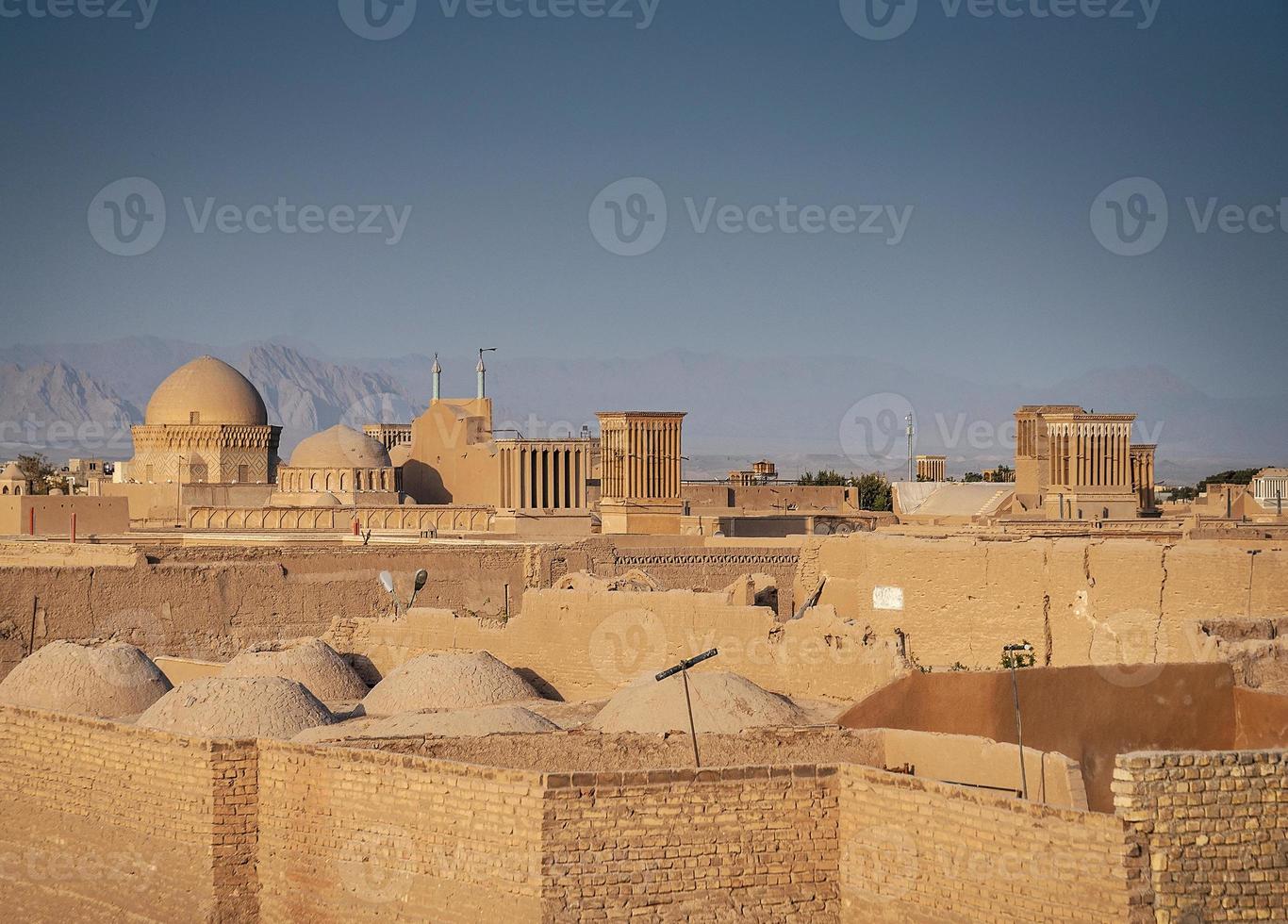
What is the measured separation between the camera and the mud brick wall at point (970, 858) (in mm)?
10117

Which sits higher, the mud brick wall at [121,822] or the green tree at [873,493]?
the green tree at [873,493]

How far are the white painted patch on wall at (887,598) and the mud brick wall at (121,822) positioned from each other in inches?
302

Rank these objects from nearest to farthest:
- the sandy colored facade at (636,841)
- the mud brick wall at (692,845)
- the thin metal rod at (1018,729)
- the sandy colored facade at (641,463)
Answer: the sandy colored facade at (636,841) < the mud brick wall at (692,845) < the thin metal rod at (1018,729) < the sandy colored facade at (641,463)

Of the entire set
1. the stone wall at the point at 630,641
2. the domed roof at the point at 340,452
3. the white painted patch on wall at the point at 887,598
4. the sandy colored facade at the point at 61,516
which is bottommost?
the stone wall at the point at 630,641

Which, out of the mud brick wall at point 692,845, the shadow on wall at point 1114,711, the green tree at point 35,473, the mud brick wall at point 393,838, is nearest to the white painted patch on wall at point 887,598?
the shadow on wall at point 1114,711

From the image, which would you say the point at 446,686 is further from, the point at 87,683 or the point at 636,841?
the point at 636,841

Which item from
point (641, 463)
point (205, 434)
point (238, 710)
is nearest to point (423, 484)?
point (205, 434)

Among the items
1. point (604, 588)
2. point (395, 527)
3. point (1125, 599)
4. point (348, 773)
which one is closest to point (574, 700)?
point (604, 588)

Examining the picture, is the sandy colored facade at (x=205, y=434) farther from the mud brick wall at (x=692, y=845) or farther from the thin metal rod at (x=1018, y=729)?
the mud brick wall at (x=692, y=845)

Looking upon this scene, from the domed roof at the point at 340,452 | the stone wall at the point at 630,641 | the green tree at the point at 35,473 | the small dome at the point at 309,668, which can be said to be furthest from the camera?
the green tree at the point at 35,473

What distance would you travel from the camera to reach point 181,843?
14.2 meters

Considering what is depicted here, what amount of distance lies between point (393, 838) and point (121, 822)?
336 centimetres

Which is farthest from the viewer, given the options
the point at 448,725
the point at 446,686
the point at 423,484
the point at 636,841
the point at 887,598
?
the point at 423,484

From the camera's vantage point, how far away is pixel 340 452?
5225 centimetres
